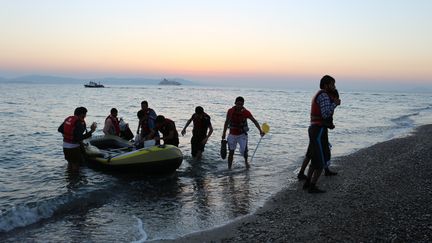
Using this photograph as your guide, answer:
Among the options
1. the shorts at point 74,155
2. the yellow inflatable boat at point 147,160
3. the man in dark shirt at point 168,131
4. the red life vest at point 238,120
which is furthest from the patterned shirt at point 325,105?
the shorts at point 74,155

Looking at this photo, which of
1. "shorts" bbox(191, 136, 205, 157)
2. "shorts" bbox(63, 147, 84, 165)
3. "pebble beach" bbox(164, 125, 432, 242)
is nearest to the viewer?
"pebble beach" bbox(164, 125, 432, 242)

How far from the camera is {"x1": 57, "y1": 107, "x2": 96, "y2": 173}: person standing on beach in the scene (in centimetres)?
868

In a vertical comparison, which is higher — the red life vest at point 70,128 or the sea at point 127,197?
the red life vest at point 70,128

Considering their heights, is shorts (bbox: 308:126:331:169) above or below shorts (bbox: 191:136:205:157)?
above

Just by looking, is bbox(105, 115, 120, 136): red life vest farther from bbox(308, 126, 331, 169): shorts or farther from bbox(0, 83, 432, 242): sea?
bbox(308, 126, 331, 169): shorts

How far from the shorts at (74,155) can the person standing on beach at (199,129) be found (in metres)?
2.76

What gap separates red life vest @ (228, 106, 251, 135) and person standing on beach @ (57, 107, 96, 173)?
135 inches

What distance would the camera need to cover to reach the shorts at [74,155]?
898 cm

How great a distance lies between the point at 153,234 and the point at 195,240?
0.71 m

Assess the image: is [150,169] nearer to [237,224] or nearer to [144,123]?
[144,123]

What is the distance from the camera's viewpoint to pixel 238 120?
9555 millimetres

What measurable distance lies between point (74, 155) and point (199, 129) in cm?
331

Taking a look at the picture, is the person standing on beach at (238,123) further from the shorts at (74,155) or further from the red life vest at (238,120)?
the shorts at (74,155)

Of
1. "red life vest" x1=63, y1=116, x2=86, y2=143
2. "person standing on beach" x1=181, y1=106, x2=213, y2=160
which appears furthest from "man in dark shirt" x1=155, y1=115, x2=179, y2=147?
"red life vest" x1=63, y1=116, x2=86, y2=143
